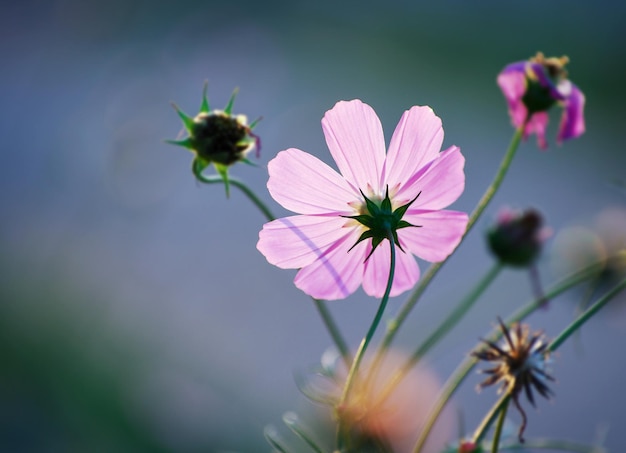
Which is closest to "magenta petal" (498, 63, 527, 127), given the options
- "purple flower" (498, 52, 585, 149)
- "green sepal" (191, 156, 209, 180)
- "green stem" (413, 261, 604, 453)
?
"purple flower" (498, 52, 585, 149)

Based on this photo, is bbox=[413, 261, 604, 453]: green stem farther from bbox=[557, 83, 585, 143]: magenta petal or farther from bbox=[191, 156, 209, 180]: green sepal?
bbox=[191, 156, 209, 180]: green sepal

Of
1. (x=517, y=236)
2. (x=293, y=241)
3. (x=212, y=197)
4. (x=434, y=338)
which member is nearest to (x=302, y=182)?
(x=293, y=241)

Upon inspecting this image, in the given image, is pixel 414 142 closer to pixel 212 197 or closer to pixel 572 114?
pixel 572 114

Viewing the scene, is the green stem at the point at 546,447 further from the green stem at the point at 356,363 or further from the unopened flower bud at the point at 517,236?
the unopened flower bud at the point at 517,236

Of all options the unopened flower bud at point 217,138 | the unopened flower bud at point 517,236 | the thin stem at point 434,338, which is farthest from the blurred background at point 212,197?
the unopened flower bud at point 217,138

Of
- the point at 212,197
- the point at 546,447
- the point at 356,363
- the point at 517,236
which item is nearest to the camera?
the point at 356,363

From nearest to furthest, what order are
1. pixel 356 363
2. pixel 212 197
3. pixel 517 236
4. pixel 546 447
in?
pixel 356 363 → pixel 546 447 → pixel 517 236 → pixel 212 197

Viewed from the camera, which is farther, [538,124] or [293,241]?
[538,124]
